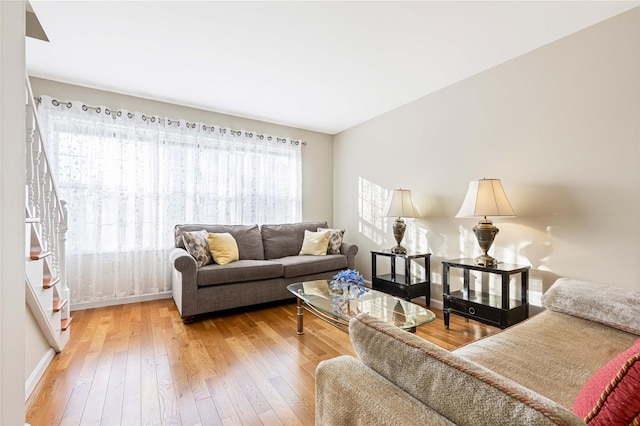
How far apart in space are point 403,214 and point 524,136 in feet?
4.31

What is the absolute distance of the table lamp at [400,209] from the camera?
330cm

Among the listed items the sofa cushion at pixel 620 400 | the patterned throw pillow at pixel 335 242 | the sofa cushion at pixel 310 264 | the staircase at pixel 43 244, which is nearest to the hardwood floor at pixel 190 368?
the staircase at pixel 43 244

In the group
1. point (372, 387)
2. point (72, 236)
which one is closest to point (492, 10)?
point (372, 387)

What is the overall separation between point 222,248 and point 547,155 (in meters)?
3.20

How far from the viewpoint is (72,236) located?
3.11 m

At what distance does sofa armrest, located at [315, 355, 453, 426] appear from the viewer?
0.67 meters

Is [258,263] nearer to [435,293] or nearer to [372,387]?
[435,293]

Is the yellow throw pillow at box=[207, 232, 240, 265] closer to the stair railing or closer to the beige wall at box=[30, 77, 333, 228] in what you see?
the stair railing

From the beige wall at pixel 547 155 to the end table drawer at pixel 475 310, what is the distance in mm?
498

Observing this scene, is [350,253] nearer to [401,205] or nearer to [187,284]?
[401,205]

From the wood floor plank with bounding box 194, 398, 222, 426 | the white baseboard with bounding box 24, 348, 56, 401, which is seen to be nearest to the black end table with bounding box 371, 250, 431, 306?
the wood floor plank with bounding box 194, 398, 222, 426

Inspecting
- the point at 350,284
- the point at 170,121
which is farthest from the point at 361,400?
the point at 170,121

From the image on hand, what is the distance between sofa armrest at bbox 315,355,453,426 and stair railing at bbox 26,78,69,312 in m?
2.13

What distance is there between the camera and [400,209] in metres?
3.31
